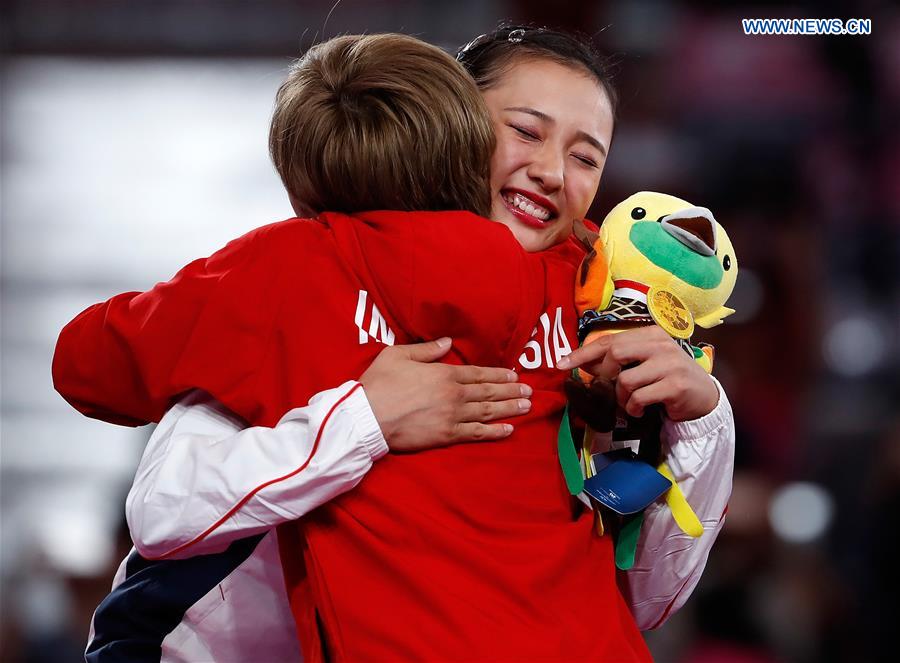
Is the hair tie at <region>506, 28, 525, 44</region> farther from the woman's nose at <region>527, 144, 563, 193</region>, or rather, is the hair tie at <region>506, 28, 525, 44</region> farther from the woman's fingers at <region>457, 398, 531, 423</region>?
the woman's fingers at <region>457, 398, 531, 423</region>

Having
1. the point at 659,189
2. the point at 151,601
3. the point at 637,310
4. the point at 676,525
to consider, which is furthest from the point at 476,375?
the point at 659,189

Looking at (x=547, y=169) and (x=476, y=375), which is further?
(x=547, y=169)

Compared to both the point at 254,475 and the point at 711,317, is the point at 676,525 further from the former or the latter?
the point at 254,475

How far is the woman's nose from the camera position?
1.20m

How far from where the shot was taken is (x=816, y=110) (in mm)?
3549

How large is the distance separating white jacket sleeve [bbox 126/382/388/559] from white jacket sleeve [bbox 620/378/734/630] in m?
0.31

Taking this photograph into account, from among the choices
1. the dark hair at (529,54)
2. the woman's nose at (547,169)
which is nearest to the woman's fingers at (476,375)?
the woman's nose at (547,169)

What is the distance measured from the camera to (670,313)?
1.10 meters

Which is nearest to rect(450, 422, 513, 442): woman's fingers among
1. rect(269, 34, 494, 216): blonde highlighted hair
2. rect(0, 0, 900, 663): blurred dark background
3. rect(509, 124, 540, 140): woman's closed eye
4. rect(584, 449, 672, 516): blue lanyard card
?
rect(584, 449, 672, 516): blue lanyard card

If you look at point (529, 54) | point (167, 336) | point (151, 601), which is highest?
point (529, 54)

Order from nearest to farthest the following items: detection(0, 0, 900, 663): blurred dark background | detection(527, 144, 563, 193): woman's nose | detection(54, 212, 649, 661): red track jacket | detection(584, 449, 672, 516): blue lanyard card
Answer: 1. detection(54, 212, 649, 661): red track jacket
2. detection(584, 449, 672, 516): blue lanyard card
3. detection(527, 144, 563, 193): woman's nose
4. detection(0, 0, 900, 663): blurred dark background

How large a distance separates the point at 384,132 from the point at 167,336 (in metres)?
0.27

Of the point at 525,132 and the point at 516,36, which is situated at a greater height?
the point at 516,36

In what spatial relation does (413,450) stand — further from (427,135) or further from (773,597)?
(773,597)
